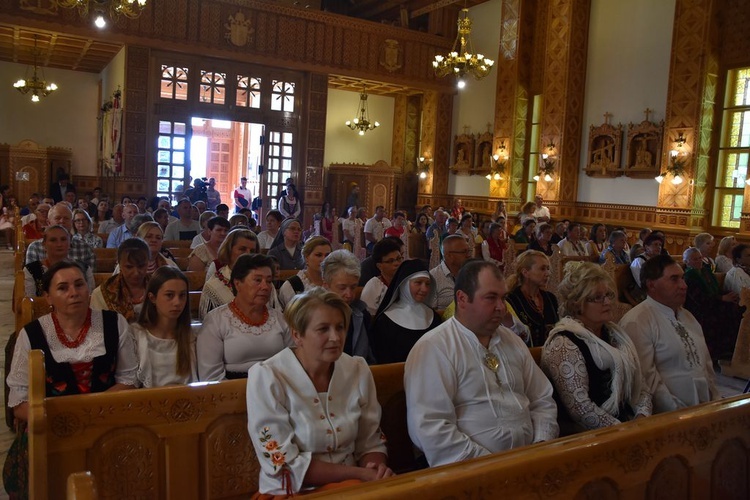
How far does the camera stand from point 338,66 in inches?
594

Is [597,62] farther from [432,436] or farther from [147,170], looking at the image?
[432,436]

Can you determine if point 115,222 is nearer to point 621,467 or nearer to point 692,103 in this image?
point 621,467

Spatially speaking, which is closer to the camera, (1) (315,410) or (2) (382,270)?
(1) (315,410)

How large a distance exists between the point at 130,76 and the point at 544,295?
37.3 feet

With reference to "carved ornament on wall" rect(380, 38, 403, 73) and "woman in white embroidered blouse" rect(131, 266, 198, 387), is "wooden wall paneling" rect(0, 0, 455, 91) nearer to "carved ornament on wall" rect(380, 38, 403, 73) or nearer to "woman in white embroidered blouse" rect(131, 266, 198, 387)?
"carved ornament on wall" rect(380, 38, 403, 73)

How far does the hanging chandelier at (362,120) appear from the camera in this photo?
17.6 meters

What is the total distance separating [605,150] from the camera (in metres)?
13.8

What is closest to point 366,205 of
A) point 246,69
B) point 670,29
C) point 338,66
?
point 338,66

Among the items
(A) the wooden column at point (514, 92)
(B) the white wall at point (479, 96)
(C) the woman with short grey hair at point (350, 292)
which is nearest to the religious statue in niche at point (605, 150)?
(A) the wooden column at point (514, 92)

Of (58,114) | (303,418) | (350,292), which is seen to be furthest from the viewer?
(58,114)

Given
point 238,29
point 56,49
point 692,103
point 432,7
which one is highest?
point 432,7

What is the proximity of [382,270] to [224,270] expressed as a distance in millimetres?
1057

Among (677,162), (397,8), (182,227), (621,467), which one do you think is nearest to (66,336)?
(621,467)

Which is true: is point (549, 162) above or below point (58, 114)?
below
